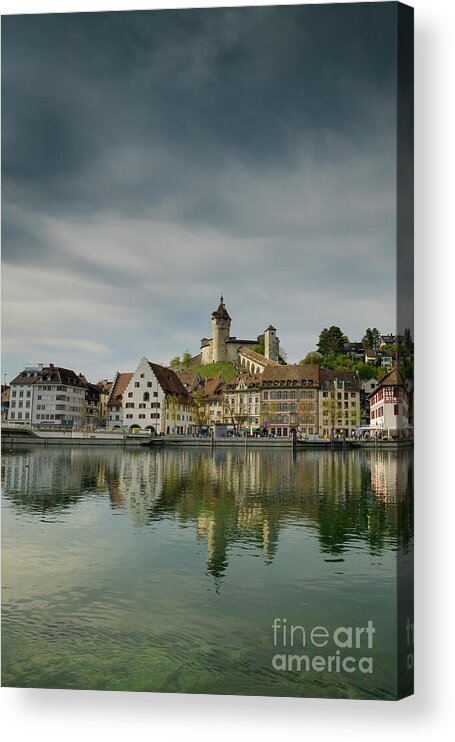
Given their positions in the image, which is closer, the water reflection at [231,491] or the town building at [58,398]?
the town building at [58,398]

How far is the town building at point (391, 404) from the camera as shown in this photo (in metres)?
6.42

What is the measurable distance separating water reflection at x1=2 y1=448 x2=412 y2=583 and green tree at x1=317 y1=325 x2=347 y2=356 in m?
1.11

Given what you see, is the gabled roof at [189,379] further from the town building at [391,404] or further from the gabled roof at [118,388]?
the town building at [391,404]

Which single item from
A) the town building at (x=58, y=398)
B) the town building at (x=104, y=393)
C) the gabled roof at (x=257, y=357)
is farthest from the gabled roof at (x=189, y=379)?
the town building at (x=58, y=398)

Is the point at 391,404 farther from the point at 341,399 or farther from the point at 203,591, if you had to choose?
the point at 203,591

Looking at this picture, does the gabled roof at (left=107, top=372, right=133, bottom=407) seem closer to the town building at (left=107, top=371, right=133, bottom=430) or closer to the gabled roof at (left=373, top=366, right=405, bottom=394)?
the town building at (left=107, top=371, right=133, bottom=430)

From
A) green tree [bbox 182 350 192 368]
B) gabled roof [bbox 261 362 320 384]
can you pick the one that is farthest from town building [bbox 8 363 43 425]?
gabled roof [bbox 261 362 320 384]

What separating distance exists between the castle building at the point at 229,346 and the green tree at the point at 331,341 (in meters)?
0.47

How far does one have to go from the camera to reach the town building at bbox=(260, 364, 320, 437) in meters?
8.37

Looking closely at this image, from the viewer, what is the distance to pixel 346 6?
6469 mm

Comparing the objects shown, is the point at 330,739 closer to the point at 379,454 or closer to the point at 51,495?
the point at 379,454

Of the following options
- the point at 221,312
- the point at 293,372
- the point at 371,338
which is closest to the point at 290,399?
the point at 293,372

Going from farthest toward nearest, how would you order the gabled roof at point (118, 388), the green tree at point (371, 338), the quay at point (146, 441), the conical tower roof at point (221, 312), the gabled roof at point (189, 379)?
the gabled roof at point (189, 379) < the quay at point (146, 441) < the gabled roof at point (118, 388) < the conical tower roof at point (221, 312) < the green tree at point (371, 338)

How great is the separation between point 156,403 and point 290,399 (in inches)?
69.9
